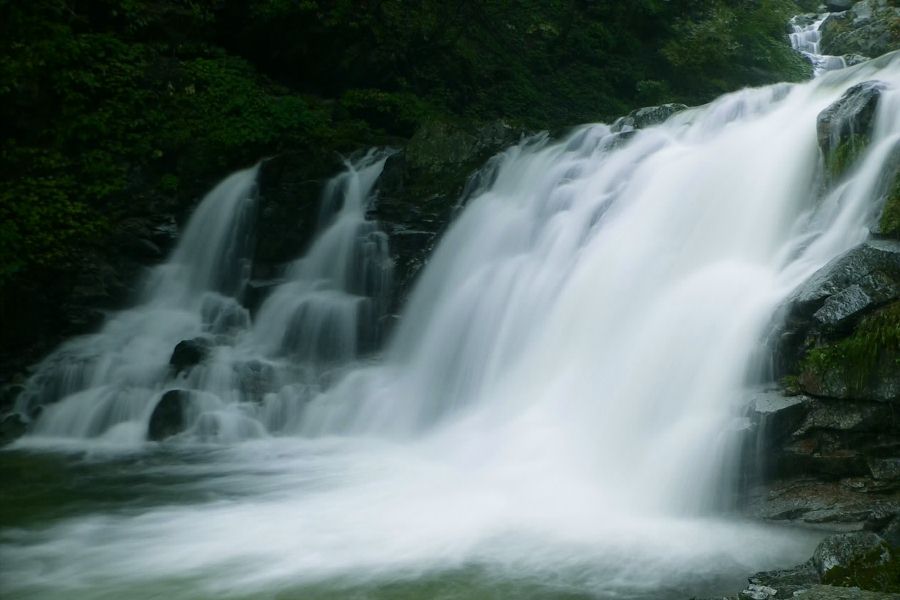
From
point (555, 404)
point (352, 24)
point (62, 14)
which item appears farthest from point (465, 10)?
point (555, 404)

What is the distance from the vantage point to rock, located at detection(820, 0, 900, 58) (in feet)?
57.4

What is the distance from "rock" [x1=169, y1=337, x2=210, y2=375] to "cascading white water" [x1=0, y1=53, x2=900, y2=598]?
0.74 ft

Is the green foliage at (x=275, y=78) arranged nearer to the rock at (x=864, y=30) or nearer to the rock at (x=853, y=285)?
the rock at (x=864, y=30)

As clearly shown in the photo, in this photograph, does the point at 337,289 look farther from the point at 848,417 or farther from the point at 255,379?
the point at 848,417

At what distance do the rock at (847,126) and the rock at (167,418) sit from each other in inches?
273

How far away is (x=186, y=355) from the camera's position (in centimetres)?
992

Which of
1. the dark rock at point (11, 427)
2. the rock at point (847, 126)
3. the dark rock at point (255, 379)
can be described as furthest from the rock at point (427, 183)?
the rock at point (847, 126)

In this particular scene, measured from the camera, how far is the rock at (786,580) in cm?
407

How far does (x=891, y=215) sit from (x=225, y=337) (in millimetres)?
7816

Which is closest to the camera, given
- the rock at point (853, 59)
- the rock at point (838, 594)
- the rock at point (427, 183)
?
the rock at point (838, 594)

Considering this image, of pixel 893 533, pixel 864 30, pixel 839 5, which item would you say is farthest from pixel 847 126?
pixel 839 5

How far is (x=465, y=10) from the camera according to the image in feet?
51.1

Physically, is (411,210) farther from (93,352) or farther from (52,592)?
(52,592)

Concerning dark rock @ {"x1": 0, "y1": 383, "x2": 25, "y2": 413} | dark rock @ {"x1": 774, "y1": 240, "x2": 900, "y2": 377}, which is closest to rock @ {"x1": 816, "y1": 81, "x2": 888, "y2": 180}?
dark rock @ {"x1": 774, "y1": 240, "x2": 900, "y2": 377}
